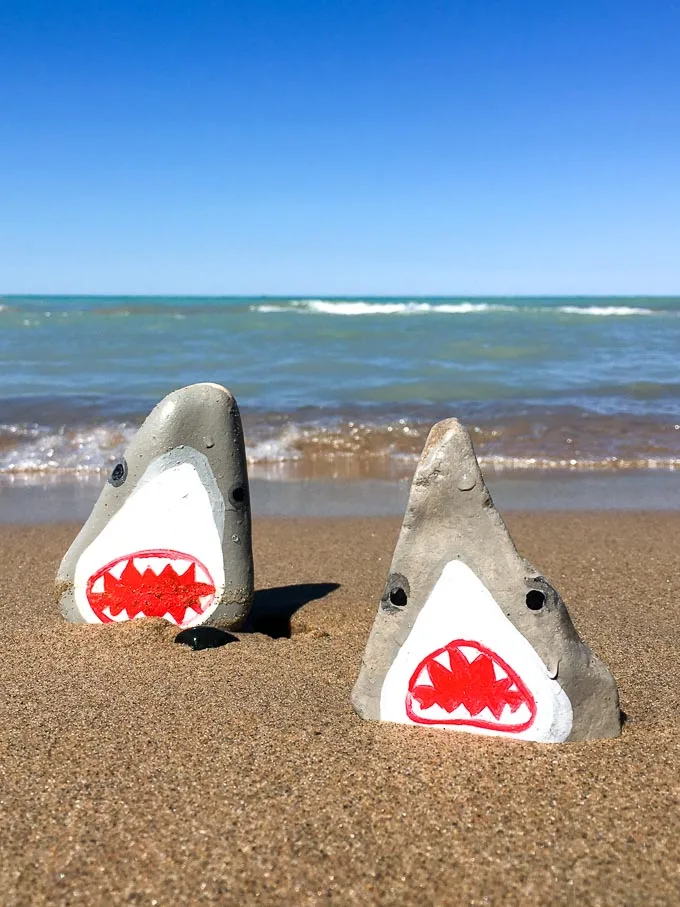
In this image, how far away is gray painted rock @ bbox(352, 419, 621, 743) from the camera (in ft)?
8.73

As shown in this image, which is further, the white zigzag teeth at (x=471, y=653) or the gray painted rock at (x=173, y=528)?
the gray painted rock at (x=173, y=528)

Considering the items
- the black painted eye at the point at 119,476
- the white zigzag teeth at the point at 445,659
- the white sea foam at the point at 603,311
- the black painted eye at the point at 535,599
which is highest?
the white sea foam at the point at 603,311

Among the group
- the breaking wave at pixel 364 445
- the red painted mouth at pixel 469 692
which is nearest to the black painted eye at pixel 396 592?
the red painted mouth at pixel 469 692

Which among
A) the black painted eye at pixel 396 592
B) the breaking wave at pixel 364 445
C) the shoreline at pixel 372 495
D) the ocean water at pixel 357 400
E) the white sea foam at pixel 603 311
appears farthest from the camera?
the white sea foam at pixel 603 311

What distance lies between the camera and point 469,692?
272cm

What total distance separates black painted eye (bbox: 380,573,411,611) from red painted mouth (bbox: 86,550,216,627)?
1243 mm

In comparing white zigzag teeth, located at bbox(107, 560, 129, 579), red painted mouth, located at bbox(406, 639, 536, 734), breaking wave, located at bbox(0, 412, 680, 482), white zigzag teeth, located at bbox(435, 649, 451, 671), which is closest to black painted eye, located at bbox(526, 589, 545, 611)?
red painted mouth, located at bbox(406, 639, 536, 734)

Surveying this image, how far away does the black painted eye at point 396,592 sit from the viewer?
9.11 ft

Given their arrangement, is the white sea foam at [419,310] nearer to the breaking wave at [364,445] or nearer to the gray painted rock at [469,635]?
the breaking wave at [364,445]

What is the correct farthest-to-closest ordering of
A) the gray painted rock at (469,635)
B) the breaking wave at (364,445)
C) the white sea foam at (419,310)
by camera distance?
the white sea foam at (419,310), the breaking wave at (364,445), the gray painted rock at (469,635)

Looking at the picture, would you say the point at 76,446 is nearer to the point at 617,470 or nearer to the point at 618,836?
the point at 617,470

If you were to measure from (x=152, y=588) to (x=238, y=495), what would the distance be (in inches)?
20.7

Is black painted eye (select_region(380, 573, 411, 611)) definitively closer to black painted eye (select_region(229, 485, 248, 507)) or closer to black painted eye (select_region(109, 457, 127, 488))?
black painted eye (select_region(229, 485, 248, 507))

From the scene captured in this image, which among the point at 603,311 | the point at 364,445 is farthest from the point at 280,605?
the point at 603,311
